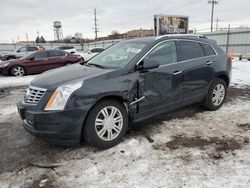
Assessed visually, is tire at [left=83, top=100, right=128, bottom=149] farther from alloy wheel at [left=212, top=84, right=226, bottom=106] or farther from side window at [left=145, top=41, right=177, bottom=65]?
alloy wheel at [left=212, top=84, right=226, bottom=106]

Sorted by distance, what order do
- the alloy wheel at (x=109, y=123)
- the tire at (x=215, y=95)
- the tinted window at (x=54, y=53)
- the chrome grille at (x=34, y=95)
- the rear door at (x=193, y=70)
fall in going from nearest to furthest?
the chrome grille at (x=34, y=95) → the alloy wheel at (x=109, y=123) → the rear door at (x=193, y=70) → the tire at (x=215, y=95) → the tinted window at (x=54, y=53)

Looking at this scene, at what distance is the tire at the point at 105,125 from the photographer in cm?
335

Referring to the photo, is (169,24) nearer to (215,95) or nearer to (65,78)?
(215,95)

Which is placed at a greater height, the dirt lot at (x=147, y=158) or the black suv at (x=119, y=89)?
the black suv at (x=119, y=89)

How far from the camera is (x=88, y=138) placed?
11.1 feet

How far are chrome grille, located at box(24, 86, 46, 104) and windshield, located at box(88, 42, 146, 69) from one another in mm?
1205

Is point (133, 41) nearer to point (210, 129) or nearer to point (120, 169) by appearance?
point (210, 129)

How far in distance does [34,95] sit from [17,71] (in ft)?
Result: 30.1

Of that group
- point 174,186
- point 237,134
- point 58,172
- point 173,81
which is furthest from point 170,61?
point 58,172

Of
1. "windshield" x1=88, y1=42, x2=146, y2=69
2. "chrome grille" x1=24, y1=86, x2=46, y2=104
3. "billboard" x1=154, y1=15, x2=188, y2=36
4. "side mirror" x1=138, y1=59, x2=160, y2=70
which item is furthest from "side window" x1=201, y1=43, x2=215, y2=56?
"billboard" x1=154, y1=15, x2=188, y2=36

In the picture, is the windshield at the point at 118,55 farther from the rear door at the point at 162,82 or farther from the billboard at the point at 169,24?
the billboard at the point at 169,24

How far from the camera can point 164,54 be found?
425cm

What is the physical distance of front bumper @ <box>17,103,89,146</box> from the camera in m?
3.14

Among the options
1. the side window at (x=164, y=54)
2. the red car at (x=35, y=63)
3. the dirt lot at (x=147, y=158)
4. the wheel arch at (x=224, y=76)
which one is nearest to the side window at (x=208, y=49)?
the wheel arch at (x=224, y=76)
